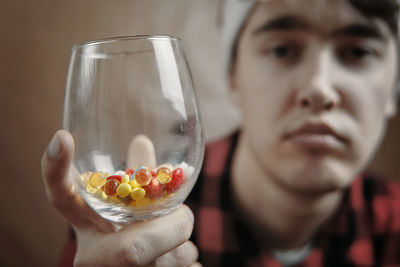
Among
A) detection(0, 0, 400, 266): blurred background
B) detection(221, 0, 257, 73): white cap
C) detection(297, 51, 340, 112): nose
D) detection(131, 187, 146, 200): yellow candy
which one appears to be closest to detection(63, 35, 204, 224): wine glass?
detection(131, 187, 146, 200): yellow candy

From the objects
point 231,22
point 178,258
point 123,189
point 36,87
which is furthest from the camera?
point 36,87

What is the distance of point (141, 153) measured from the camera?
0.41 meters

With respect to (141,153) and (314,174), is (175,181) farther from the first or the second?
(314,174)

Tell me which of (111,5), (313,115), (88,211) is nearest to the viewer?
(88,211)

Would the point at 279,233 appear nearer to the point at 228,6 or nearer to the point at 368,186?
the point at 368,186

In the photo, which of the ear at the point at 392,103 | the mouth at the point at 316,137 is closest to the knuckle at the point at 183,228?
the mouth at the point at 316,137

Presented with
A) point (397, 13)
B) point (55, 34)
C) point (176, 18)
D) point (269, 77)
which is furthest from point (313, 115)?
point (55, 34)

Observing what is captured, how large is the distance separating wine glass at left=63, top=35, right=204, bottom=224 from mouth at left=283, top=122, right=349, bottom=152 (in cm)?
32

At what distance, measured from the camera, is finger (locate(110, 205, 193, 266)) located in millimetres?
364

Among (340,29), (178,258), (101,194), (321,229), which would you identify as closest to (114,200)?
(101,194)

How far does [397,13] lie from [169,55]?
1.79 feet

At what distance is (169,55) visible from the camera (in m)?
0.34

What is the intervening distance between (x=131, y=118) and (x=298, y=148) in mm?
382

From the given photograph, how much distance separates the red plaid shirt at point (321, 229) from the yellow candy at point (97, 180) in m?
0.45
